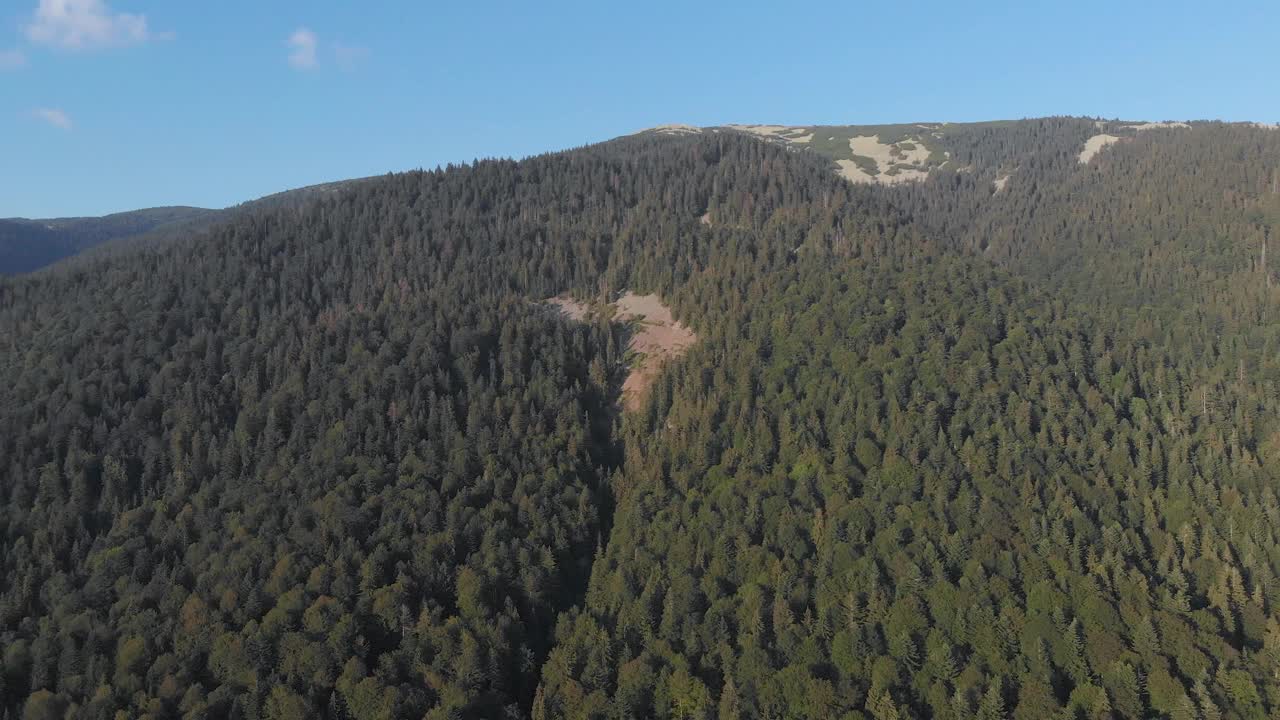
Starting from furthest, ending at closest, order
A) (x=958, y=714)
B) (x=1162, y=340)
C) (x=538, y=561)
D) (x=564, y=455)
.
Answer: (x=1162, y=340) < (x=564, y=455) < (x=538, y=561) < (x=958, y=714)

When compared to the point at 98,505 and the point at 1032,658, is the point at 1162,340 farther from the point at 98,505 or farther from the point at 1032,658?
the point at 98,505

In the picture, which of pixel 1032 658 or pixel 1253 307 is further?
pixel 1253 307

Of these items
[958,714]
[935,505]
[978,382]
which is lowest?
[958,714]

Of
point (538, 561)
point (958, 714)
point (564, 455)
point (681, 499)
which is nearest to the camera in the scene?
point (958, 714)

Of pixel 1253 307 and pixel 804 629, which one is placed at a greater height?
pixel 1253 307

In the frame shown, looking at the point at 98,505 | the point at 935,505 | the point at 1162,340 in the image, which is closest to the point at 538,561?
the point at 935,505

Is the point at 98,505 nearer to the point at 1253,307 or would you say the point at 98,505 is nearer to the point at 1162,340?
the point at 1162,340

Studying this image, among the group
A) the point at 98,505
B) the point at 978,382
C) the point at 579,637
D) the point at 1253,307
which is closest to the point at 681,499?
the point at 579,637
